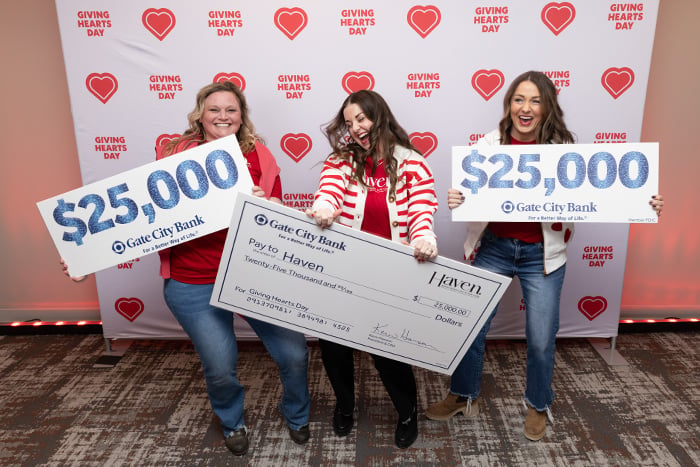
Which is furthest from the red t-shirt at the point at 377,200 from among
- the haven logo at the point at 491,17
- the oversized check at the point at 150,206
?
the haven logo at the point at 491,17

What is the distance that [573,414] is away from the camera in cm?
233

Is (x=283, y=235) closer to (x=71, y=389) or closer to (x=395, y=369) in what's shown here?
(x=395, y=369)

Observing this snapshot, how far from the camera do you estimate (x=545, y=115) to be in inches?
76.3

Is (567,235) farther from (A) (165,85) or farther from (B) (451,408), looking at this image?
(A) (165,85)

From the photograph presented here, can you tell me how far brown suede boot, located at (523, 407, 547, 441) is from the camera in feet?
7.08

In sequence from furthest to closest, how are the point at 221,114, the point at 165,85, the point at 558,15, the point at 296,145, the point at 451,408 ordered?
the point at 296,145 < the point at 165,85 < the point at 558,15 < the point at 451,408 < the point at 221,114

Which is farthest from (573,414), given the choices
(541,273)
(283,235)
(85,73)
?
(85,73)

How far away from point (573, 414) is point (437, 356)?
0.87m

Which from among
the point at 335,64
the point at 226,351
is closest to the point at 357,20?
the point at 335,64

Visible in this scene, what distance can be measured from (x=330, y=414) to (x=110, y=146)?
176cm

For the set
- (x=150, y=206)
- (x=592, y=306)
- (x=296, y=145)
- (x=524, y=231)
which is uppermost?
(x=296, y=145)

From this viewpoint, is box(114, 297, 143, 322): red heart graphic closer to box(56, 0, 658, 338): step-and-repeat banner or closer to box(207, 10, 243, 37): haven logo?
box(56, 0, 658, 338): step-and-repeat banner

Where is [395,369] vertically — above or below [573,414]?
above

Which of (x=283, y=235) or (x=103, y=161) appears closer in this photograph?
(x=283, y=235)
